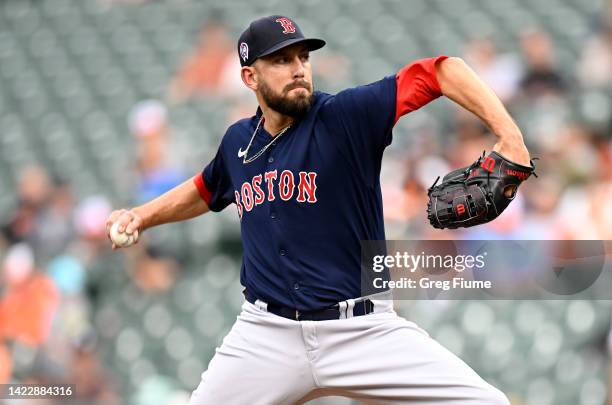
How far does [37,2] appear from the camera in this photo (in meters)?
9.37

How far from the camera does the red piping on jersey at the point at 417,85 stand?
2.55m

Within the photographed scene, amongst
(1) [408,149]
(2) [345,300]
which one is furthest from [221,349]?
(1) [408,149]

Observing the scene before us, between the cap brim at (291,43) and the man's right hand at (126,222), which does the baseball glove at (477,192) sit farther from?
the man's right hand at (126,222)

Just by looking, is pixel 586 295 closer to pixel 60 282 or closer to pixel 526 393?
pixel 526 393

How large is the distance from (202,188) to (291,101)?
23.5 inches

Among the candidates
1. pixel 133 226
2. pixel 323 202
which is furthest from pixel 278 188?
pixel 133 226

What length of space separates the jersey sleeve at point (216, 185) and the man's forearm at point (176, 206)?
26 mm

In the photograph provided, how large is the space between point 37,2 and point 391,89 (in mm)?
7486

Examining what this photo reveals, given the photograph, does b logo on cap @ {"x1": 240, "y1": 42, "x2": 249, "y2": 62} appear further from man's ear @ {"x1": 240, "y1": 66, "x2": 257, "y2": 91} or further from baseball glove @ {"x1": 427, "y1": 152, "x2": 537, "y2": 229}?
baseball glove @ {"x1": 427, "y1": 152, "x2": 537, "y2": 229}

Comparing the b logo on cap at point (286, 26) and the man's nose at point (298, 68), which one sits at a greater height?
the b logo on cap at point (286, 26)

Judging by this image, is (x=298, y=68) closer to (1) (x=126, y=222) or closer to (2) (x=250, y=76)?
(2) (x=250, y=76)

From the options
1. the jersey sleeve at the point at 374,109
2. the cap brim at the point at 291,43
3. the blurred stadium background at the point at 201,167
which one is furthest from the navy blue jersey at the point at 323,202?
the blurred stadium background at the point at 201,167

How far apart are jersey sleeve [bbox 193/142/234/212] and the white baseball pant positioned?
529mm

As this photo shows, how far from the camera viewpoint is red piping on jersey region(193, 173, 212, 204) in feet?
10.8
